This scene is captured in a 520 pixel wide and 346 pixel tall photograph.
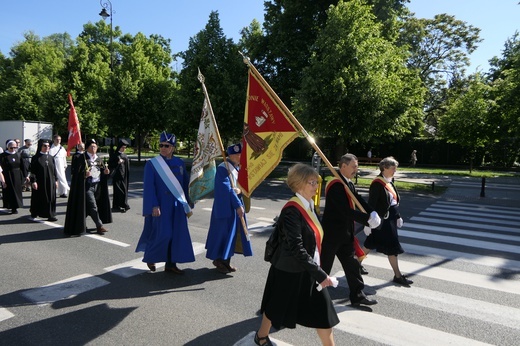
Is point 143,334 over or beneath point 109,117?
beneath

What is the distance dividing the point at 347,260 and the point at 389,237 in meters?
1.07

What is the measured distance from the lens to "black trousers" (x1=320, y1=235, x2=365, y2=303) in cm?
441

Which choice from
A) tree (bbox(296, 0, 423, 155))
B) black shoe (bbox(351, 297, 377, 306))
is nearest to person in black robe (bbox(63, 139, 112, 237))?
black shoe (bbox(351, 297, 377, 306))

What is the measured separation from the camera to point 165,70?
108 feet

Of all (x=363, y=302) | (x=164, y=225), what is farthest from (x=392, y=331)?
(x=164, y=225)

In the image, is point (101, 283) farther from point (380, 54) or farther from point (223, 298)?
point (380, 54)

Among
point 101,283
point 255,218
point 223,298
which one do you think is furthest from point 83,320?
point 255,218

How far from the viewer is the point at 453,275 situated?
578 cm

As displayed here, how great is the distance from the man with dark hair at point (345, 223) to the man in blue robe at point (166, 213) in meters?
2.07

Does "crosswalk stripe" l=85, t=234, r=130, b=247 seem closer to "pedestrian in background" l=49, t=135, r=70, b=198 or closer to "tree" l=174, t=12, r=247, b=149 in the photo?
"pedestrian in background" l=49, t=135, r=70, b=198

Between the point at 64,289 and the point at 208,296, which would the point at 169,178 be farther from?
the point at 64,289

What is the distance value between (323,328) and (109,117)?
26.6 metres

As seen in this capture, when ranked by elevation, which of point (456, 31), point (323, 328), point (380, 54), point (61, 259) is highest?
point (456, 31)

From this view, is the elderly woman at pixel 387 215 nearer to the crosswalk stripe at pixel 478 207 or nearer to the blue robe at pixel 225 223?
the blue robe at pixel 225 223
